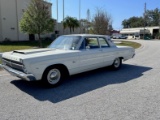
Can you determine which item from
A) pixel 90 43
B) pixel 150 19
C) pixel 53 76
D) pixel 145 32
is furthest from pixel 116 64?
pixel 150 19

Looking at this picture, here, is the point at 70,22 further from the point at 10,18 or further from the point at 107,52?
the point at 107,52

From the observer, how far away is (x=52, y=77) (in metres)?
5.75

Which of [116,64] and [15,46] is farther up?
[15,46]

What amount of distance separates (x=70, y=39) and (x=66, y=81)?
4.94ft

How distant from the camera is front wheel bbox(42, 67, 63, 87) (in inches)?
219

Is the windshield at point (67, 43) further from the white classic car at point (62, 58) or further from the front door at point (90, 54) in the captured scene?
the front door at point (90, 54)

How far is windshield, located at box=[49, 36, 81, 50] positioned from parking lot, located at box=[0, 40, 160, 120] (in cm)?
118

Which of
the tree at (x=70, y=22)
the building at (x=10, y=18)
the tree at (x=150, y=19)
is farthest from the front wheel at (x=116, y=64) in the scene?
the tree at (x=150, y=19)

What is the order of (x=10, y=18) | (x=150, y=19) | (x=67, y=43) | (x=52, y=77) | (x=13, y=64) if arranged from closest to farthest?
1. (x=13, y=64)
2. (x=52, y=77)
3. (x=67, y=43)
4. (x=10, y=18)
5. (x=150, y=19)

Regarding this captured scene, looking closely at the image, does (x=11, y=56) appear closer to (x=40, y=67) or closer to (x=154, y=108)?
(x=40, y=67)

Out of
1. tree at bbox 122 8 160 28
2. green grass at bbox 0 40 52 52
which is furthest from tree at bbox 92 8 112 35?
tree at bbox 122 8 160 28

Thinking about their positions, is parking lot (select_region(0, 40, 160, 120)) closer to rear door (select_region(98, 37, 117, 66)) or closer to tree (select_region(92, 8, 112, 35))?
rear door (select_region(98, 37, 117, 66))

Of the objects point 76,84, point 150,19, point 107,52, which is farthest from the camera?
point 150,19

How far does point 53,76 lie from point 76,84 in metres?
0.85
